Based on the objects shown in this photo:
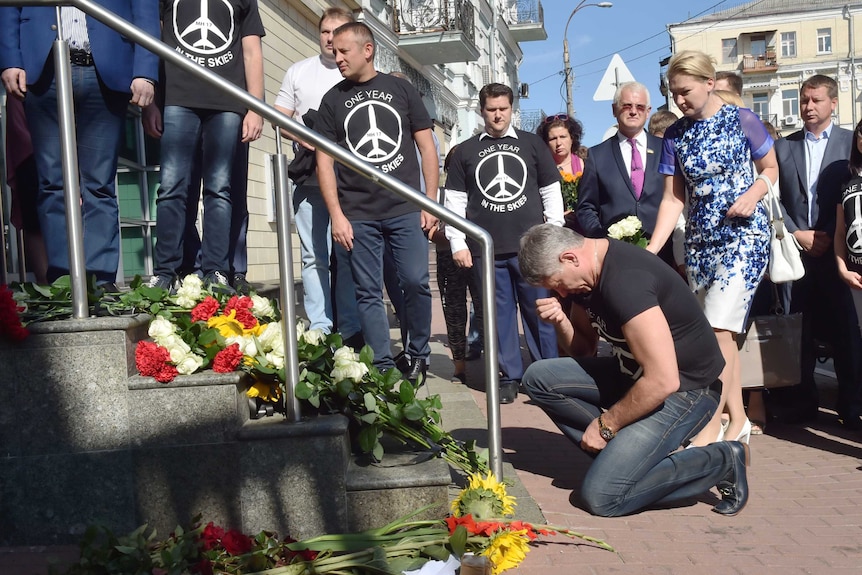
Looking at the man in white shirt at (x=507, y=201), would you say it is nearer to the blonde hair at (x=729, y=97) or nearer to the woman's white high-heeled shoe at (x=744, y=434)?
the blonde hair at (x=729, y=97)

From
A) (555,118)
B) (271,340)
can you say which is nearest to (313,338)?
(271,340)

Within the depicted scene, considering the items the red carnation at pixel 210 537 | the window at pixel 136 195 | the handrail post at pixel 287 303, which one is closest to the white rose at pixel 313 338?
the handrail post at pixel 287 303

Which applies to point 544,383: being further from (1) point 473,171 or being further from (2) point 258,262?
(2) point 258,262

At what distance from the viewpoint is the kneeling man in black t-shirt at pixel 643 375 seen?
3789mm

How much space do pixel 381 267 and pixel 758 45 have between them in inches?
2560

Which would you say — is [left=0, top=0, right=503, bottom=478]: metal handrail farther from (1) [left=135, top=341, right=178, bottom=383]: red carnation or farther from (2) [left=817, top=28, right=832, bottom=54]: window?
(2) [left=817, top=28, right=832, bottom=54]: window

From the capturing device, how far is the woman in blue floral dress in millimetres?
4680

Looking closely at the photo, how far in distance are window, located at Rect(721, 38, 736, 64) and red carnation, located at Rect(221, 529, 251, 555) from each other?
6636cm

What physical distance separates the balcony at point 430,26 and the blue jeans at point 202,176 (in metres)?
17.8

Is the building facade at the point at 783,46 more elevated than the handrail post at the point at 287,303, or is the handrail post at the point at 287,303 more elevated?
the building facade at the point at 783,46

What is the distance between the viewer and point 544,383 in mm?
4355

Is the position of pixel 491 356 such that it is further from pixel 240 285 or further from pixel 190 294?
pixel 240 285

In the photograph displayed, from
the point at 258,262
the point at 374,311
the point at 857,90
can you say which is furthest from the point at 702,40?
the point at 374,311

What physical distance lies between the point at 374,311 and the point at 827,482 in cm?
254
